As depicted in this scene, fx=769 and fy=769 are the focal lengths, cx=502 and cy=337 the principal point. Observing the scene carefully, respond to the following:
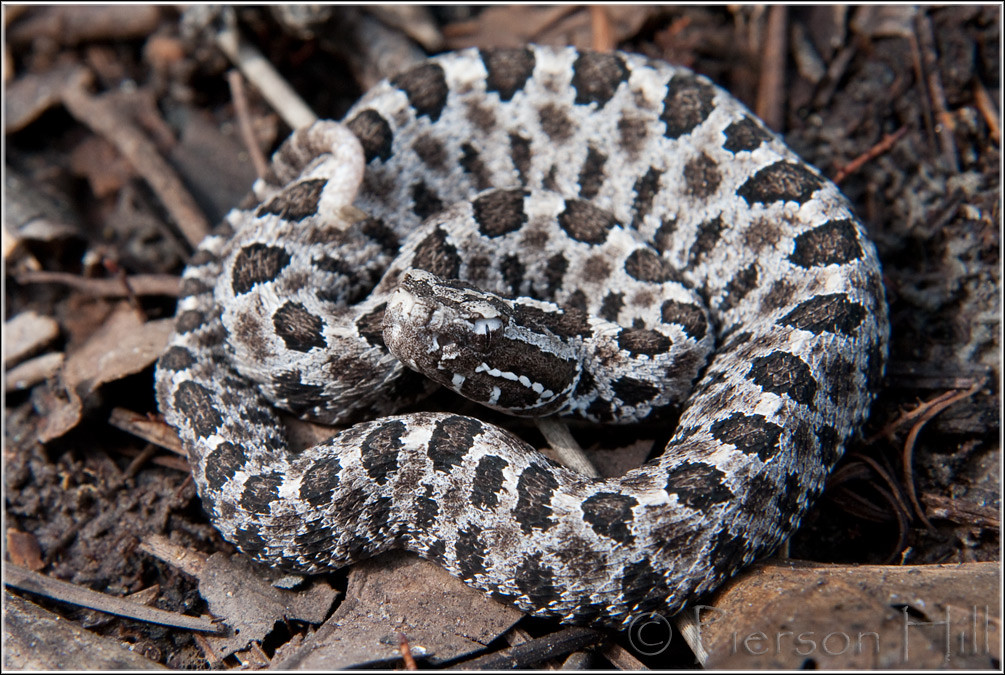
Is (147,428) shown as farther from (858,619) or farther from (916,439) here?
(916,439)

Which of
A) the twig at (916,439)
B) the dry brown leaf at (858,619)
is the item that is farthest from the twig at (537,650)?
the twig at (916,439)

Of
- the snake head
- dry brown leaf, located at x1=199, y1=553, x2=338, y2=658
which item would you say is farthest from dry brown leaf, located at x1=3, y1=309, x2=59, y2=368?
the snake head

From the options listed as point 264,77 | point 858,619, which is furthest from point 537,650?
point 264,77

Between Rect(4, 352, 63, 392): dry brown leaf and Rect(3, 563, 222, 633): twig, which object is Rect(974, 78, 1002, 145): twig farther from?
Rect(4, 352, 63, 392): dry brown leaf

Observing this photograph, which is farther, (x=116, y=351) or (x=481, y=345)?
(x=116, y=351)

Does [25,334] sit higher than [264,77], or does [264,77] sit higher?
[264,77]

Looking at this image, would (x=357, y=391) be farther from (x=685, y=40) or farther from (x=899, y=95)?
(x=899, y=95)
